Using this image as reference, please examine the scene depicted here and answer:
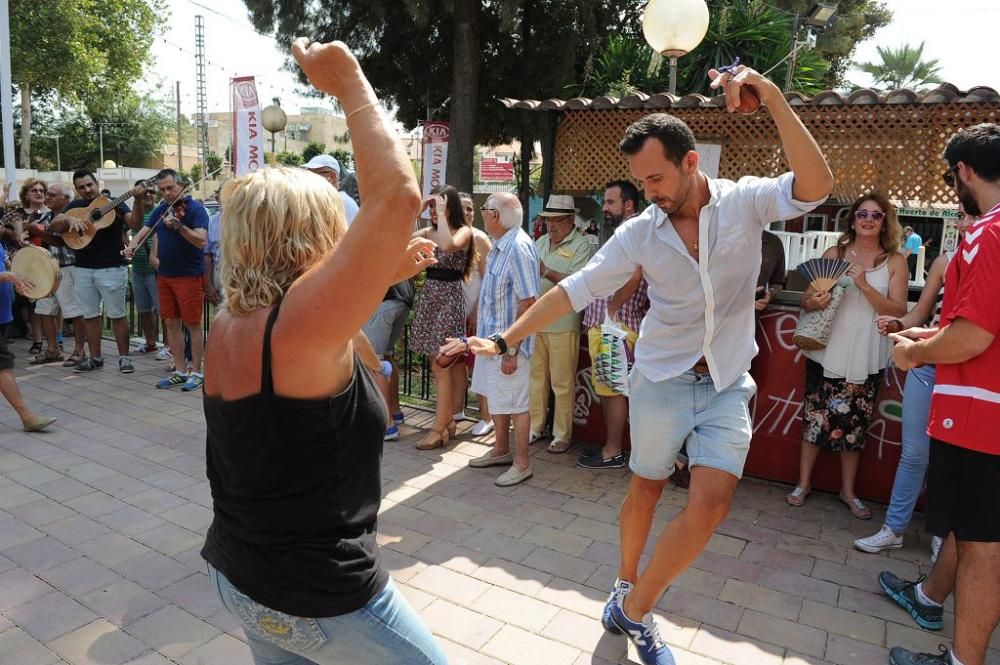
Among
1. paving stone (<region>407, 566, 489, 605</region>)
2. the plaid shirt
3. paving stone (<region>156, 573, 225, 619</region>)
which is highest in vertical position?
the plaid shirt

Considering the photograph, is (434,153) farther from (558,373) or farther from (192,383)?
(558,373)

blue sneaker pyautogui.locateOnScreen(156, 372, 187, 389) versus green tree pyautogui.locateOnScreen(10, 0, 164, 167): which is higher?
green tree pyautogui.locateOnScreen(10, 0, 164, 167)

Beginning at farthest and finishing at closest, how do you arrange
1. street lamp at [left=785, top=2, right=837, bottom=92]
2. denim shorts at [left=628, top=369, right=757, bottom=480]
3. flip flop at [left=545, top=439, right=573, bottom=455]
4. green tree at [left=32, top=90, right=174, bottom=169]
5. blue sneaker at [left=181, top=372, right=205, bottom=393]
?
green tree at [left=32, top=90, right=174, bottom=169]
street lamp at [left=785, top=2, right=837, bottom=92]
blue sneaker at [left=181, top=372, right=205, bottom=393]
flip flop at [left=545, top=439, right=573, bottom=455]
denim shorts at [left=628, top=369, right=757, bottom=480]

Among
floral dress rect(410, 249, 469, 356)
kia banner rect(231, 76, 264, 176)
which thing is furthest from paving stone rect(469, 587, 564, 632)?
kia banner rect(231, 76, 264, 176)

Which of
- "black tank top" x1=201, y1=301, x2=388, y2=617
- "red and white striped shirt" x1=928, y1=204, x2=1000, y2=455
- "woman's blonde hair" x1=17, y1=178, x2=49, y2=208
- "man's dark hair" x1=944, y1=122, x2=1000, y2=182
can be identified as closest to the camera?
"black tank top" x1=201, y1=301, x2=388, y2=617

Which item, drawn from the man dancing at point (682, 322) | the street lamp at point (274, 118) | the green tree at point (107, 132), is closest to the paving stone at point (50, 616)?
the man dancing at point (682, 322)

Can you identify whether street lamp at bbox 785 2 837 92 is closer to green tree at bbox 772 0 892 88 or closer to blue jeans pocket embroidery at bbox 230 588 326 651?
green tree at bbox 772 0 892 88

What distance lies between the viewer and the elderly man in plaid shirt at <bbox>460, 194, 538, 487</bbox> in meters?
4.88

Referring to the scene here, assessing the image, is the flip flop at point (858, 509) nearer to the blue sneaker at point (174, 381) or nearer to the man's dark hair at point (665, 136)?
the man's dark hair at point (665, 136)

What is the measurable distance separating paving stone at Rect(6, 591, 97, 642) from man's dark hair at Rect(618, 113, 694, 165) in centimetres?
309

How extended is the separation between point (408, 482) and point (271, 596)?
332 cm

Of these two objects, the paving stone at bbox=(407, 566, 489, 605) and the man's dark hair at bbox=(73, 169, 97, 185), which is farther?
the man's dark hair at bbox=(73, 169, 97, 185)

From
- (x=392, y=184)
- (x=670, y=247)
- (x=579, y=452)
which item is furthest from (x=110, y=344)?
(x=392, y=184)

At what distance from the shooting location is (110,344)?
9078 millimetres
